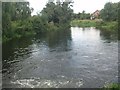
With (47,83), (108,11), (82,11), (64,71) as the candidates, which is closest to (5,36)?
(64,71)

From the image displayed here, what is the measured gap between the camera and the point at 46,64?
23.5 m

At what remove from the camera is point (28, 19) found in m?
69.1

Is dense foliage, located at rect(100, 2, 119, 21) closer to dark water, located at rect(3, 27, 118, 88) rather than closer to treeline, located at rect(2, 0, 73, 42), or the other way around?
treeline, located at rect(2, 0, 73, 42)

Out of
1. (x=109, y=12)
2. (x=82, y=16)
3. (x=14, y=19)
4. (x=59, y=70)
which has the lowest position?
(x=59, y=70)

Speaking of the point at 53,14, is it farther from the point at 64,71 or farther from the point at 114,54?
the point at 64,71

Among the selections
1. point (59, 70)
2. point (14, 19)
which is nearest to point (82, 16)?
point (14, 19)

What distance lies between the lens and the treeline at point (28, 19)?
45.7 metres

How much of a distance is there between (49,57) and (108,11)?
76.8m

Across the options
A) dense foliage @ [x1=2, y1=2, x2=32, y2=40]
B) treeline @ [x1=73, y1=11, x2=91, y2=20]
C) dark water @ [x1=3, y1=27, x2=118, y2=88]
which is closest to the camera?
dark water @ [x1=3, y1=27, x2=118, y2=88]

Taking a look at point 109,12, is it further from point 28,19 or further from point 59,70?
point 59,70

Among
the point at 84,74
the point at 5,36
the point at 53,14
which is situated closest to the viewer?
the point at 84,74

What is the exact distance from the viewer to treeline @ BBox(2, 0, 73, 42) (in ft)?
150

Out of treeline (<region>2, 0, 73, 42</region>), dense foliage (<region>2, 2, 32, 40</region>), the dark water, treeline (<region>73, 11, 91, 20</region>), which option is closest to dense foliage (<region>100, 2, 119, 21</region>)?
treeline (<region>2, 0, 73, 42</region>)

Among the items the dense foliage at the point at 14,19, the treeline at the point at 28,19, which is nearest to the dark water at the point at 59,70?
the dense foliage at the point at 14,19
